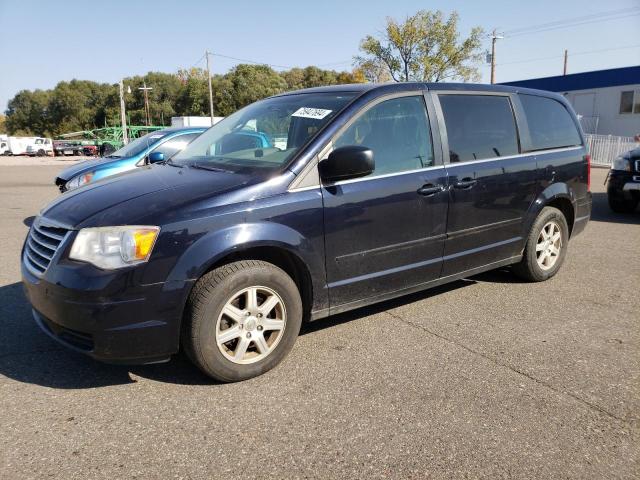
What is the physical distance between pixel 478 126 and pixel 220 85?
68.2 metres

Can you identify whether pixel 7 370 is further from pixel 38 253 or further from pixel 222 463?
pixel 222 463

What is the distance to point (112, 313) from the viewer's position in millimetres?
2629

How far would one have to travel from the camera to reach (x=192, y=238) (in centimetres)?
275

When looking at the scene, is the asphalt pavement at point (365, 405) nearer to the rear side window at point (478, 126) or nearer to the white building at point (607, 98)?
the rear side window at point (478, 126)

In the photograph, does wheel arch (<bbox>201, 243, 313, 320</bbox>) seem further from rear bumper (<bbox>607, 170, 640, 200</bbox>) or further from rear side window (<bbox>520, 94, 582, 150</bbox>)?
rear bumper (<bbox>607, 170, 640, 200</bbox>)

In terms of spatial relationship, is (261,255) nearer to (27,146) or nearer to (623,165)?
(623,165)

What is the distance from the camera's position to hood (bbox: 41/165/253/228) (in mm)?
2891

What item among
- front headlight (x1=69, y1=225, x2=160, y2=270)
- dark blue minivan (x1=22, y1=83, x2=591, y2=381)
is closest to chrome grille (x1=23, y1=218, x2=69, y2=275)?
dark blue minivan (x1=22, y1=83, x2=591, y2=381)

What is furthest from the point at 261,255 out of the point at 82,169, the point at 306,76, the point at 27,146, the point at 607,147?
the point at 306,76

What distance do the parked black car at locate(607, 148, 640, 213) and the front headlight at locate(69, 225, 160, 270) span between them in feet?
29.5

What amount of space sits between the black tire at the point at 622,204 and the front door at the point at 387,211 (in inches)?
282

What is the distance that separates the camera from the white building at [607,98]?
90.0 feet

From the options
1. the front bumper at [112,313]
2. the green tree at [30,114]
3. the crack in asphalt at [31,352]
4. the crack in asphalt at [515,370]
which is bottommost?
the crack in asphalt at [515,370]

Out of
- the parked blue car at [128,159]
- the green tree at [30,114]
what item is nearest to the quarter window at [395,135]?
the parked blue car at [128,159]
